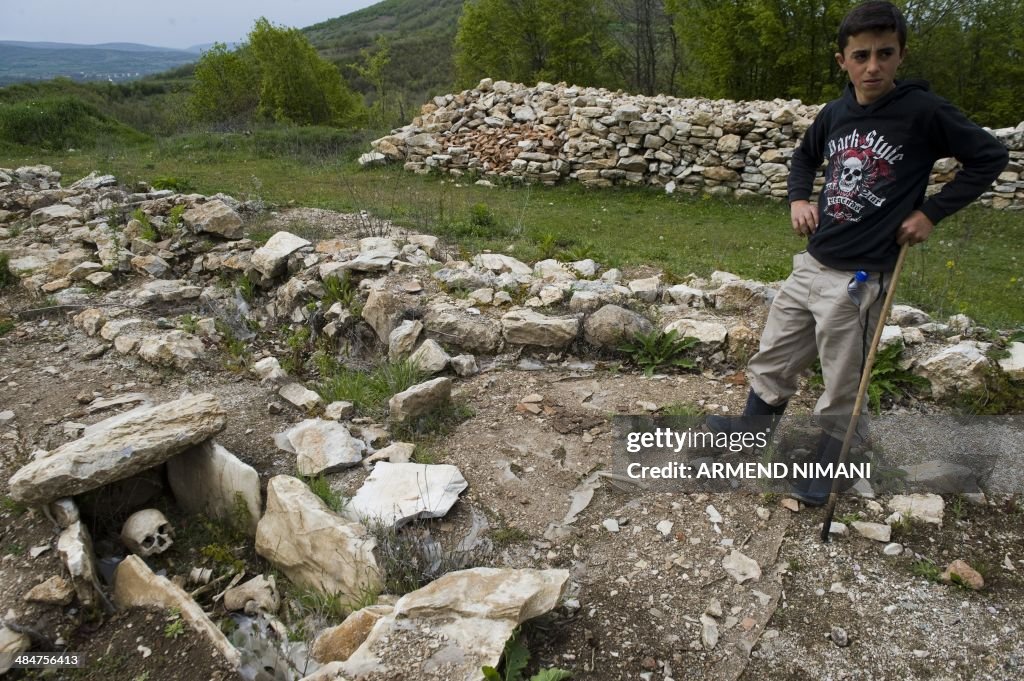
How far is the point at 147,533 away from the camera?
2.79 metres

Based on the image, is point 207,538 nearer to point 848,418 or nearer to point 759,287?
point 848,418

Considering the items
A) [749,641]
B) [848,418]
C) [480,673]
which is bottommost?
[749,641]

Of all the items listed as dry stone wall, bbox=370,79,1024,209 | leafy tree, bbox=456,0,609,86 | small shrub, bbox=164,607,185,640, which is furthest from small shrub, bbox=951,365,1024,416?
leafy tree, bbox=456,0,609,86

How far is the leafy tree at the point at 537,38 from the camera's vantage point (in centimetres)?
2130

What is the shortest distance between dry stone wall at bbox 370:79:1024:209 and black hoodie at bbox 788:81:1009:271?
9311mm

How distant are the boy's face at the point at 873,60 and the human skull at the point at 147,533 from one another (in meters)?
3.36

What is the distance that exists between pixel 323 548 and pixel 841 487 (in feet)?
7.44

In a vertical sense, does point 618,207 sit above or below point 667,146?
below

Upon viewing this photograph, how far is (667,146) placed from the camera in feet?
38.8

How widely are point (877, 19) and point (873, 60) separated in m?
0.13

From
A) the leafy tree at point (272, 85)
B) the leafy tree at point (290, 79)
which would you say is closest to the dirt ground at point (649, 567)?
the leafy tree at point (272, 85)

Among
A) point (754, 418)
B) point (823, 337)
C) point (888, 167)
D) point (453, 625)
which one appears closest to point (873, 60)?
point (888, 167)

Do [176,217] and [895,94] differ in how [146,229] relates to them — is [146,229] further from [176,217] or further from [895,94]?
[895,94]

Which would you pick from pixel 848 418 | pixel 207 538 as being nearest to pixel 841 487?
pixel 848 418
